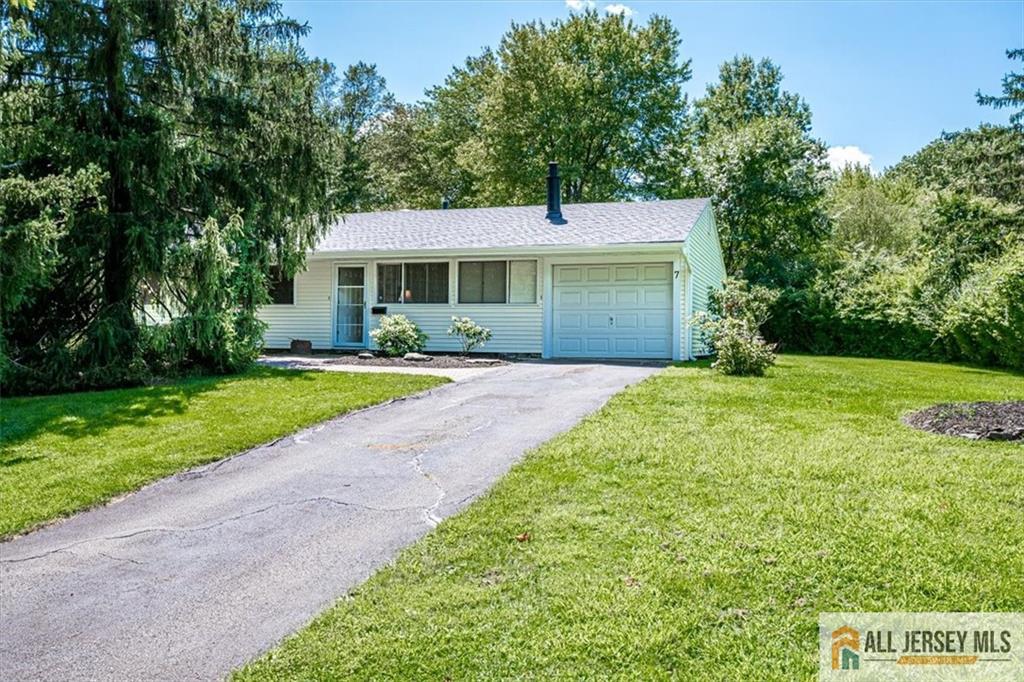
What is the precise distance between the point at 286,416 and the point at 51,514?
2.96 m

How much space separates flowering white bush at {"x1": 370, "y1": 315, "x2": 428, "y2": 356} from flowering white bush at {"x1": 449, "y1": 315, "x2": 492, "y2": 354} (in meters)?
0.84

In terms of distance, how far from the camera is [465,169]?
1266 inches

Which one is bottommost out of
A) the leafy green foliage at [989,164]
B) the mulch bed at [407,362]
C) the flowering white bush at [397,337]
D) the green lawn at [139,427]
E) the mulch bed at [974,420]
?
the green lawn at [139,427]

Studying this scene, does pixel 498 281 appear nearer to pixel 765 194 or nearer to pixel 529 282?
pixel 529 282

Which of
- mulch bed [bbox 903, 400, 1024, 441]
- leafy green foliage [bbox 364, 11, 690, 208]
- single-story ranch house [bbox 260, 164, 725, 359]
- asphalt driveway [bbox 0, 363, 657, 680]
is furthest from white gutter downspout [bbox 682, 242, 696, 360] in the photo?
leafy green foliage [bbox 364, 11, 690, 208]

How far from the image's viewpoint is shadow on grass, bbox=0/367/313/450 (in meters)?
6.84

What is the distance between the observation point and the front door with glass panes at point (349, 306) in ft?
55.0

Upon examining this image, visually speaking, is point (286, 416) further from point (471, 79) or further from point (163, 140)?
point (471, 79)

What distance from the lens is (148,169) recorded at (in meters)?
10.6

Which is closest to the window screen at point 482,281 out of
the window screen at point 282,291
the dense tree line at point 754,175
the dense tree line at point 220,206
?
the dense tree line at point 220,206

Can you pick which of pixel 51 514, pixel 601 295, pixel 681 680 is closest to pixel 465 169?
pixel 601 295

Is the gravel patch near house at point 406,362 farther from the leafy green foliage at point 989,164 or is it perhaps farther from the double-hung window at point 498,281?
the leafy green foliage at point 989,164

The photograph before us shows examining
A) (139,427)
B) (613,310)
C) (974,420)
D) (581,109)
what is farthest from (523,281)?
(581,109)

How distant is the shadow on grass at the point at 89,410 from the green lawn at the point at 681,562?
4.65 m
